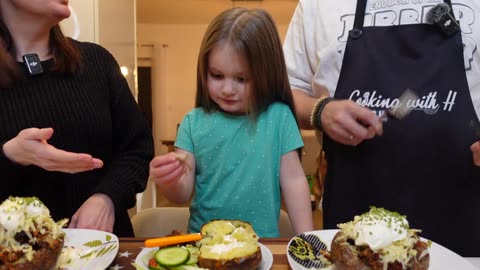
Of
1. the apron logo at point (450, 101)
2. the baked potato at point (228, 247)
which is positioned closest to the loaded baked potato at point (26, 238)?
the baked potato at point (228, 247)

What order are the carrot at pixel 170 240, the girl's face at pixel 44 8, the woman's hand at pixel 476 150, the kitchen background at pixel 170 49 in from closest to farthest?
the carrot at pixel 170 240, the woman's hand at pixel 476 150, the girl's face at pixel 44 8, the kitchen background at pixel 170 49

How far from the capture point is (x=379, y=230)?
2.40 feet

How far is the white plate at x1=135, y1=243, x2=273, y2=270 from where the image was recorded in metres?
0.74

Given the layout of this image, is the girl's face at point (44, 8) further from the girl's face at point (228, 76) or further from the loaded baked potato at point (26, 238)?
the loaded baked potato at point (26, 238)

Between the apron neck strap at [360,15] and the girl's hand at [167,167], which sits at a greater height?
the apron neck strap at [360,15]

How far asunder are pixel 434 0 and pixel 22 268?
43.8 inches

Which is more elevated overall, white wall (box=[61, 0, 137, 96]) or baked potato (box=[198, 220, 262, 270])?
white wall (box=[61, 0, 137, 96])

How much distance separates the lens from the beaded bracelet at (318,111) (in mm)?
1054

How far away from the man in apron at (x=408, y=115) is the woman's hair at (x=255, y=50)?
122mm

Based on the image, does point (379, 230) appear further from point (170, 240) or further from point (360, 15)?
point (360, 15)

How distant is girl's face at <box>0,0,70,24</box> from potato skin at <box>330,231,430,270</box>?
2.75ft

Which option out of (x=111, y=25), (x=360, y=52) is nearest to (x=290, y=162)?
(x=360, y=52)

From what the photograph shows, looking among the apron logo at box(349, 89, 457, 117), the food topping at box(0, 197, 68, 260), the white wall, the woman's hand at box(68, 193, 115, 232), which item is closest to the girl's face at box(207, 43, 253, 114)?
the apron logo at box(349, 89, 457, 117)

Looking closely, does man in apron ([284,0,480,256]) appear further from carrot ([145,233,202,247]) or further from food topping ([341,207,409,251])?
carrot ([145,233,202,247])
